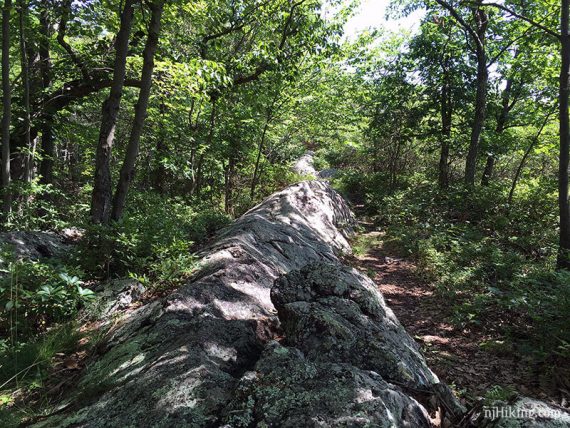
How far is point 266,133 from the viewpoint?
499 inches

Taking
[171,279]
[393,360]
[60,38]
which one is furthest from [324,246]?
[60,38]

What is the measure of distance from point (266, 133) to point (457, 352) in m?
9.91

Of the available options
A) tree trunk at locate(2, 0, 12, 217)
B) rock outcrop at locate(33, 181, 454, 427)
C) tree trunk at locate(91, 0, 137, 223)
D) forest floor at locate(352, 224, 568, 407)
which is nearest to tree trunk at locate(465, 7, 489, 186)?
forest floor at locate(352, 224, 568, 407)

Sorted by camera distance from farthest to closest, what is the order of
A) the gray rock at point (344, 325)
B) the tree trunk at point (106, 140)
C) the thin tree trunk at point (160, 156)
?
the thin tree trunk at point (160, 156) → the tree trunk at point (106, 140) → the gray rock at point (344, 325)

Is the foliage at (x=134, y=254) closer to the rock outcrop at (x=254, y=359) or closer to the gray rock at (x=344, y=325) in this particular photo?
the rock outcrop at (x=254, y=359)

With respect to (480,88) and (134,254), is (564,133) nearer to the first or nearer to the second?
(480,88)

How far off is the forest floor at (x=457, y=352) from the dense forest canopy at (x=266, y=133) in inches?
10.9

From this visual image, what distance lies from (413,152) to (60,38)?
57.2 feet

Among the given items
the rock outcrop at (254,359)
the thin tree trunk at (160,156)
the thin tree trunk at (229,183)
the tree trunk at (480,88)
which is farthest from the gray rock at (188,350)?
the tree trunk at (480,88)

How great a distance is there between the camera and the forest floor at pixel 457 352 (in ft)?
12.4

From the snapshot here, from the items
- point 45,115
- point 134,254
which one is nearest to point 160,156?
point 45,115

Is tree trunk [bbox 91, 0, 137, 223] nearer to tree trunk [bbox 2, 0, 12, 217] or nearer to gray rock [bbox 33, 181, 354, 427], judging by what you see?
gray rock [bbox 33, 181, 354, 427]

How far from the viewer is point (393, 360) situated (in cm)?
271

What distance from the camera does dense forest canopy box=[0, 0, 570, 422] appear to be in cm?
473
